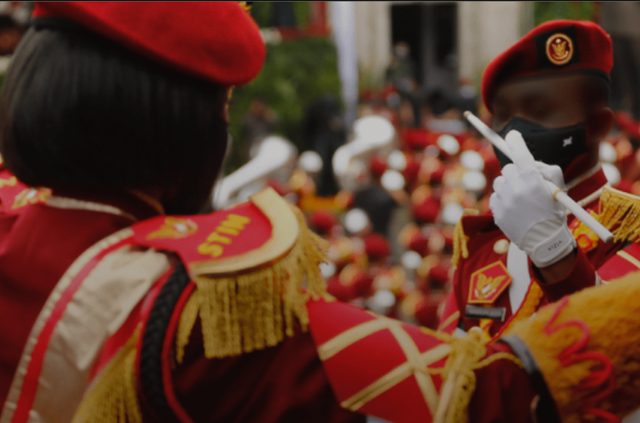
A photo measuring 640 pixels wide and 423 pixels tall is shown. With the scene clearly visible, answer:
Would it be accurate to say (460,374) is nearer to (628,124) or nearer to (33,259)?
(33,259)

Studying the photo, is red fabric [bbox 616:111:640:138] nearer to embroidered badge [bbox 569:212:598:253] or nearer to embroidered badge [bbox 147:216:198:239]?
embroidered badge [bbox 569:212:598:253]

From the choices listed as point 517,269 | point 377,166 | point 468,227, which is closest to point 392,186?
point 377,166

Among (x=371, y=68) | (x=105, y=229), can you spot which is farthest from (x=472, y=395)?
(x=371, y=68)

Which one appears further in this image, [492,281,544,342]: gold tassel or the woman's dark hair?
[492,281,544,342]: gold tassel

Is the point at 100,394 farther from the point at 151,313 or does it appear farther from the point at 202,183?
the point at 202,183

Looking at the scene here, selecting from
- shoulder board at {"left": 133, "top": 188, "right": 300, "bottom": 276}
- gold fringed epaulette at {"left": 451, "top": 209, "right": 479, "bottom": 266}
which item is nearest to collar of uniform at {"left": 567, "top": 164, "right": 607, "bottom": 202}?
gold fringed epaulette at {"left": 451, "top": 209, "right": 479, "bottom": 266}

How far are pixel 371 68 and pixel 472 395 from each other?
10.3 meters

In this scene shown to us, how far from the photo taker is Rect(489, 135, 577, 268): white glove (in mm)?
1758

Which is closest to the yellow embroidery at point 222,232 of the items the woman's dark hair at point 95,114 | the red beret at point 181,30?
the woman's dark hair at point 95,114

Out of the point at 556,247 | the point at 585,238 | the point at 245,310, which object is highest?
the point at 245,310

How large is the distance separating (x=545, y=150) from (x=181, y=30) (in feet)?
4.69

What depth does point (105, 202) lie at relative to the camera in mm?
1359

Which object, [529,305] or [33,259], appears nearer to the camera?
[33,259]

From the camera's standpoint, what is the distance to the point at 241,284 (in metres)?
1.20
